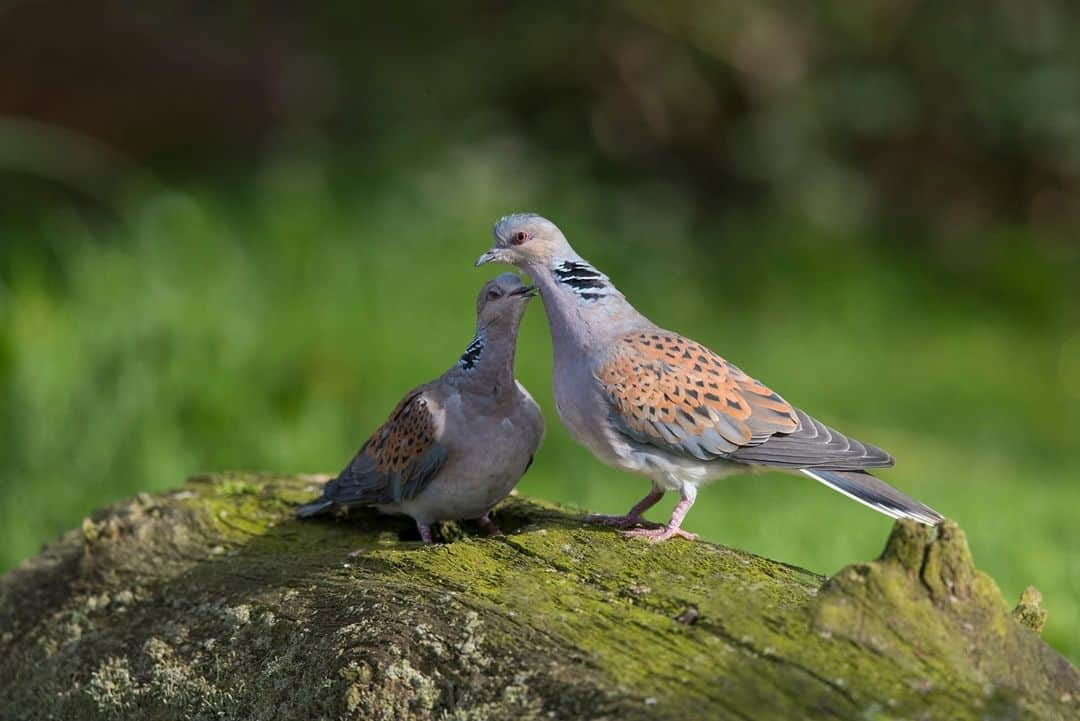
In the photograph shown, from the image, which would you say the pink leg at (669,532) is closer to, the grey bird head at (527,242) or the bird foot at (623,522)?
the bird foot at (623,522)

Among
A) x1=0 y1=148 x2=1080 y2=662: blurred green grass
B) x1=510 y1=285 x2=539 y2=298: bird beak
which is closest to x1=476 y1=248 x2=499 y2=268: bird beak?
x1=510 y1=285 x2=539 y2=298: bird beak

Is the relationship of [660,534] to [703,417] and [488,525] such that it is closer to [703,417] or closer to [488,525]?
[703,417]

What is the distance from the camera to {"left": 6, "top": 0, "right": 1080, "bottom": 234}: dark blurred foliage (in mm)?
10672

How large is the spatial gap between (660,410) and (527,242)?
618 millimetres

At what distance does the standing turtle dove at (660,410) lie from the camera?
364 cm

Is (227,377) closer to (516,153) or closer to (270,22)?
(516,153)

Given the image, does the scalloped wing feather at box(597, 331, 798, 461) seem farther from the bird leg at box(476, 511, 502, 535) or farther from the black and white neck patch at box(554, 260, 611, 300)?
the bird leg at box(476, 511, 502, 535)

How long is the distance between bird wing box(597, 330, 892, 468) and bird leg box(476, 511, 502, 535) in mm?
529

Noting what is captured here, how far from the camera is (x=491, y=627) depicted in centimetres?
303

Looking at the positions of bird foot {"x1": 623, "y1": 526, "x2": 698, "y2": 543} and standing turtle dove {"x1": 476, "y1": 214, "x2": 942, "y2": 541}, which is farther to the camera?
standing turtle dove {"x1": 476, "y1": 214, "x2": 942, "y2": 541}

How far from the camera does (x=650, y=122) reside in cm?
1133

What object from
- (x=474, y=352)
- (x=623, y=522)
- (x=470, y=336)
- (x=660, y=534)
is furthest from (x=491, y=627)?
(x=470, y=336)

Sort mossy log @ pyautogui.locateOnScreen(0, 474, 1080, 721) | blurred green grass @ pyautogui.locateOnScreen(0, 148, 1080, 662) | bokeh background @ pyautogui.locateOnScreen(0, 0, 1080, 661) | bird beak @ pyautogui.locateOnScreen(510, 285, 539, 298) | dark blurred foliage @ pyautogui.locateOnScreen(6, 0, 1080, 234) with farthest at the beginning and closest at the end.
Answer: dark blurred foliage @ pyautogui.locateOnScreen(6, 0, 1080, 234)
bokeh background @ pyautogui.locateOnScreen(0, 0, 1080, 661)
blurred green grass @ pyautogui.locateOnScreen(0, 148, 1080, 662)
bird beak @ pyautogui.locateOnScreen(510, 285, 539, 298)
mossy log @ pyautogui.locateOnScreen(0, 474, 1080, 721)

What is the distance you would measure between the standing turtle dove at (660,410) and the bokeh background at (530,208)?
2.47m
